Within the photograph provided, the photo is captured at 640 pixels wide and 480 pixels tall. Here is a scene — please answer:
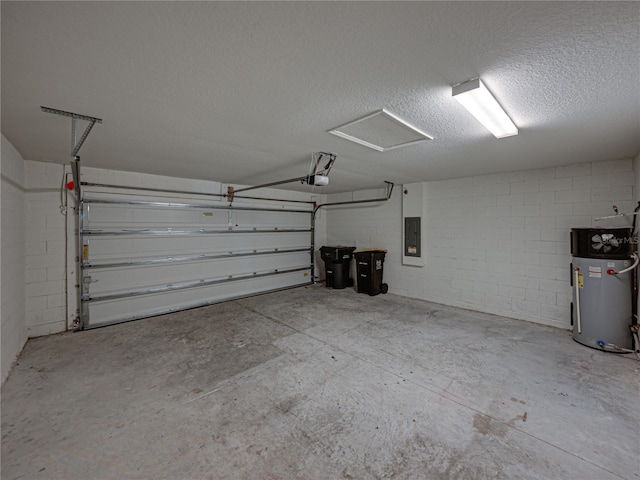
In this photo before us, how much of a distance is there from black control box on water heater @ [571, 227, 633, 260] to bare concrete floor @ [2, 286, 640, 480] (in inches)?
45.2

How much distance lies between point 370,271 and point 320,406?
3.77 m

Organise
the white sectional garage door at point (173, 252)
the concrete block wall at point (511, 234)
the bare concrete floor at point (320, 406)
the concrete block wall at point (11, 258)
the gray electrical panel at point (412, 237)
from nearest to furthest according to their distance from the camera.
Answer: the bare concrete floor at point (320, 406) < the concrete block wall at point (11, 258) < the concrete block wall at point (511, 234) < the white sectional garage door at point (173, 252) < the gray electrical panel at point (412, 237)

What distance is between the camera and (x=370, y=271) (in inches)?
224

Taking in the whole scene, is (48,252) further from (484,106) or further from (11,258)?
(484,106)

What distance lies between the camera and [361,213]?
257 inches

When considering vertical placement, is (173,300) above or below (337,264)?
below

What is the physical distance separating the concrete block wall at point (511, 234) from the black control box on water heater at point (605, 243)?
1.86 feet

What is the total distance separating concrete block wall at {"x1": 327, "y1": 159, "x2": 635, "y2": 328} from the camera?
144 inches

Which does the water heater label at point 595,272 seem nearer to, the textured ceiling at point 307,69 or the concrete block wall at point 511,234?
the concrete block wall at point 511,234

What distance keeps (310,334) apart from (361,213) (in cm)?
373

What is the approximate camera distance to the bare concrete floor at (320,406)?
161 centimetres

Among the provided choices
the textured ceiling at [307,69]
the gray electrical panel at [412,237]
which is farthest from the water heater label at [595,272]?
the gray electrical panel at [412,237]

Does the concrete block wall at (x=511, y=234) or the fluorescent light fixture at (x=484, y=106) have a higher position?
the fluorescent light fixture at (x=484, y=106)

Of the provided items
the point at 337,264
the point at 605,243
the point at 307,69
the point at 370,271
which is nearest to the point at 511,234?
the point at 605,243
